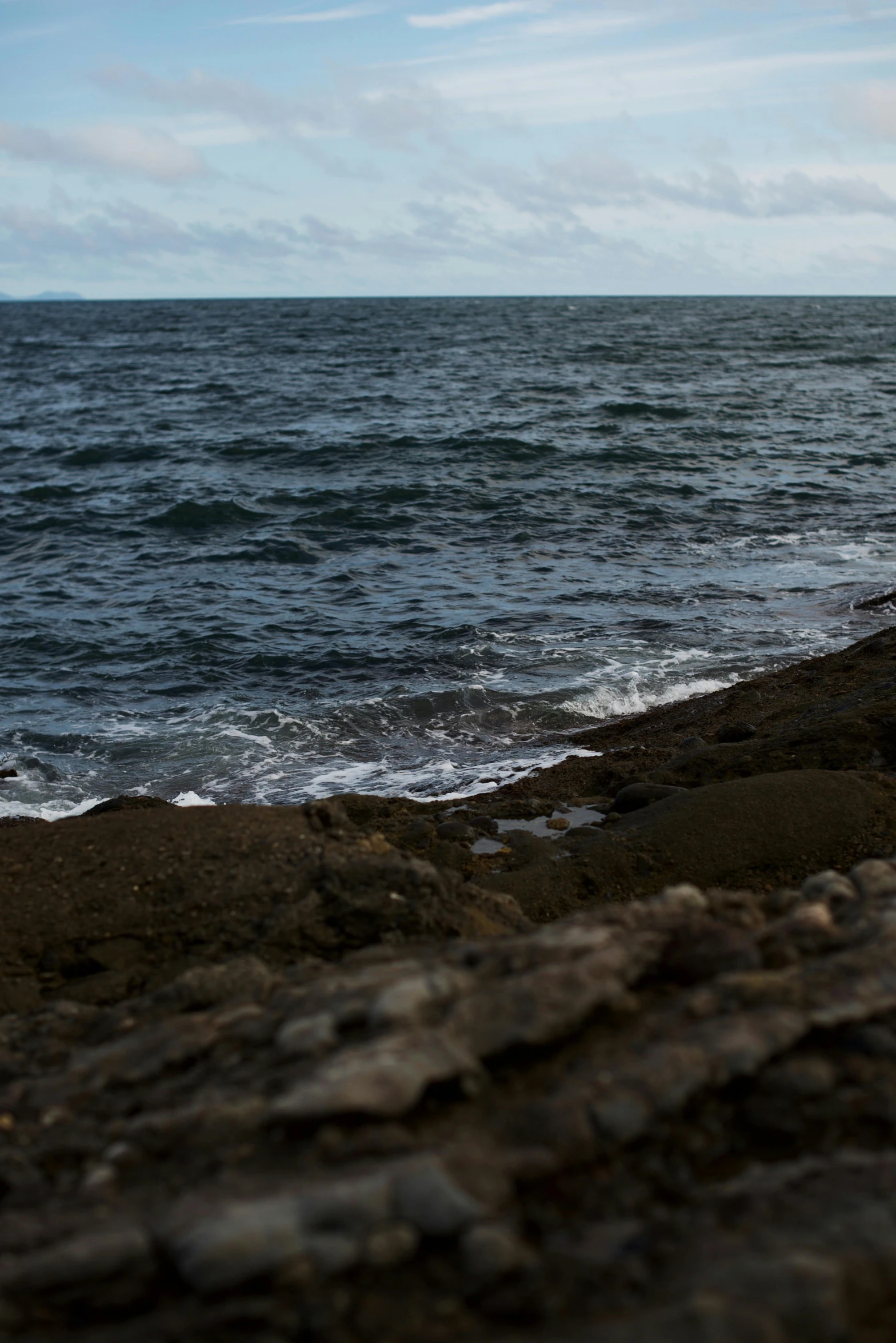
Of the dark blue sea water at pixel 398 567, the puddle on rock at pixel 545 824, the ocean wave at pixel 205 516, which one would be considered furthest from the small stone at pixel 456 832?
the ocean wave at pixel 205 516

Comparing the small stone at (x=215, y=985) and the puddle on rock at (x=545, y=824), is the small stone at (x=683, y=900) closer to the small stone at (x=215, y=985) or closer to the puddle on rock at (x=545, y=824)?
the small stone at (x=215, y=985)

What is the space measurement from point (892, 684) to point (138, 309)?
12736 centimetres

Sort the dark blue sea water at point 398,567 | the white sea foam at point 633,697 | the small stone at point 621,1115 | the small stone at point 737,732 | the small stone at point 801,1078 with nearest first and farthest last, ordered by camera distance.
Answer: the small stone at point 621,1115 → the small stone at point 801,1078 → the small stone at point 737,732 → the dark blue sea water at point 398,567 → the white sea foam at point 633,697

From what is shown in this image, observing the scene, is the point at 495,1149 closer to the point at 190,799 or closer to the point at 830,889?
the point at 830,889

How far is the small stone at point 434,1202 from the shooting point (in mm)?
2447

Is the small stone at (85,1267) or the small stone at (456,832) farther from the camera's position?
the small stone at (456,832)

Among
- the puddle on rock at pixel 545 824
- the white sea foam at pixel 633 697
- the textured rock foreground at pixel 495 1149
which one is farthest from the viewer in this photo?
the white sea foam at pixel 633 697

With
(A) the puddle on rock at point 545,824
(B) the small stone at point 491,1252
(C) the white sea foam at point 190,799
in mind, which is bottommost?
(C) the white sea foam at point 190,799

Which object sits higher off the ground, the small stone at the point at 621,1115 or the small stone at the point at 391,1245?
the small stone at the point at 621,1115

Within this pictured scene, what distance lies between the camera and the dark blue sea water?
36.1ft

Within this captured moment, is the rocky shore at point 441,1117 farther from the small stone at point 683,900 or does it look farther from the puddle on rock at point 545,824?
the puddle on rock at point 545,824

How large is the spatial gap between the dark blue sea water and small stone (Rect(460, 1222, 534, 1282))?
22.5ft

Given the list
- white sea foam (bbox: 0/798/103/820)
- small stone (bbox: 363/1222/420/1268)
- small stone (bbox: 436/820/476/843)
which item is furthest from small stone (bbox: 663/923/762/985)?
white sea foam (bbox: 0/798/103/820)

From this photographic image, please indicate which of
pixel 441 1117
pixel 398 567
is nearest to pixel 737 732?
pixel 441 1117
